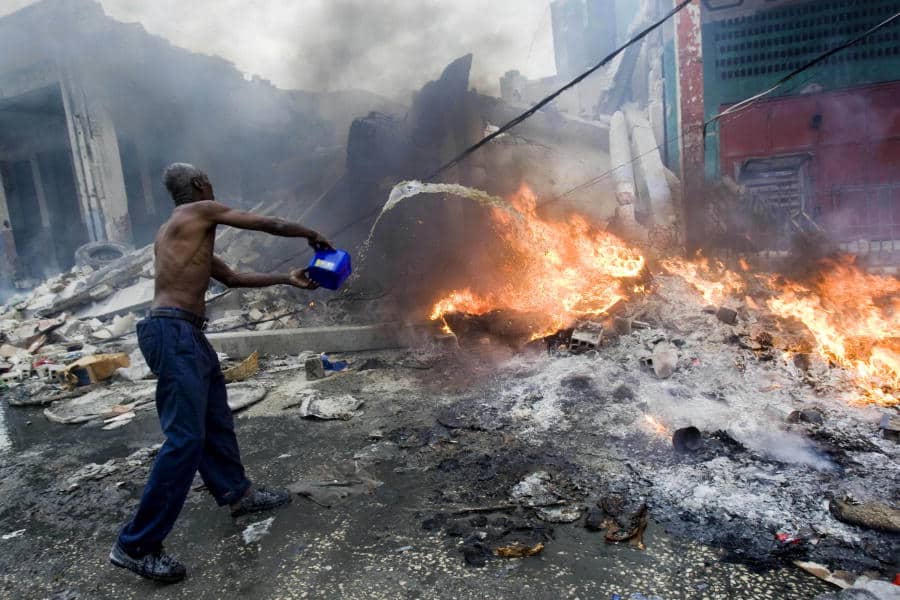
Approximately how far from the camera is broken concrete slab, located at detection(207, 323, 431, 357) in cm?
721

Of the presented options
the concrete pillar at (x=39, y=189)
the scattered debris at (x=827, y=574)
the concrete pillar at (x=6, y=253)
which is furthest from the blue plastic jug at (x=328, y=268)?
the concrete pillar at (x=39, y=189)

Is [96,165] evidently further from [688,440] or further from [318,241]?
[688,440]

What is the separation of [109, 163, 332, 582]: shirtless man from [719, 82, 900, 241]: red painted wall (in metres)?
7.93

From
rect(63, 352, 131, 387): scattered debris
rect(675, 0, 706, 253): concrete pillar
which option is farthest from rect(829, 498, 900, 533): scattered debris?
rect(63, 352, 131, 387): scattered debris

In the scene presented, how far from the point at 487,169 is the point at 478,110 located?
1.14 metres

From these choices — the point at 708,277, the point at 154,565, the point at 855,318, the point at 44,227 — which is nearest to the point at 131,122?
the point at 44,227

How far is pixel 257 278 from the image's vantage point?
347 centimetres

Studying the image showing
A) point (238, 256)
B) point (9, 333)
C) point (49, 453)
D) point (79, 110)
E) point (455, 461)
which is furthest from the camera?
point (79, 110)

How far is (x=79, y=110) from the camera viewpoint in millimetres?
12719

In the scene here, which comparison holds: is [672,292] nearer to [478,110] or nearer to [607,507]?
[607,507]

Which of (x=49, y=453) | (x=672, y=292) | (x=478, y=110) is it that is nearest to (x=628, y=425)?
(x=672, y=292)

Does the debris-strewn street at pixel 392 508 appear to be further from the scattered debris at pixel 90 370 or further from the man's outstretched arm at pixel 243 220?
the man's outstretched arm at pixel 243 220

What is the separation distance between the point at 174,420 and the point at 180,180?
1359 millimetres

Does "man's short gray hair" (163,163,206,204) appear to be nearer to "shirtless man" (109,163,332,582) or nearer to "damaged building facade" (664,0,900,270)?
"shirtless man" (109,163,332,582)
